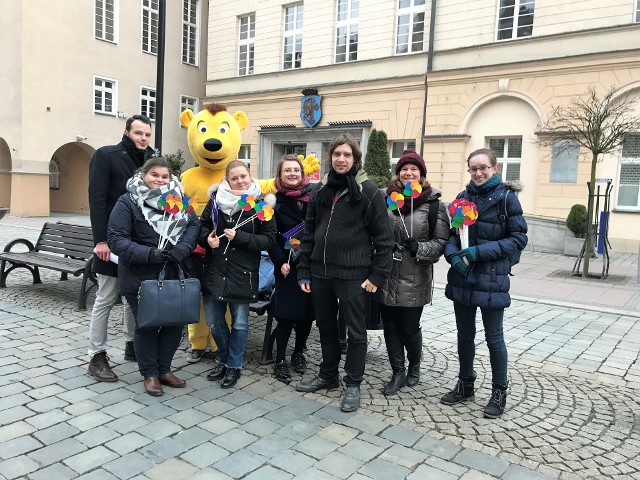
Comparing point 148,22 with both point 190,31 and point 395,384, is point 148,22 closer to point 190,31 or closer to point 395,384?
point 190,31

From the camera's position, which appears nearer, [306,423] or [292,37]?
[306,423]

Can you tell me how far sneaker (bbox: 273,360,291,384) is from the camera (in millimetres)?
4293

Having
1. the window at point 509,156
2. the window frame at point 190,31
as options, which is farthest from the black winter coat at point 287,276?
the window frame at point 190,31

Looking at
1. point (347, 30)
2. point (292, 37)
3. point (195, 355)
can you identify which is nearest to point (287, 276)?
point (195, 355)

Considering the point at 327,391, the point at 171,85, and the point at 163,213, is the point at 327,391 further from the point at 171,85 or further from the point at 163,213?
the point at 171,85

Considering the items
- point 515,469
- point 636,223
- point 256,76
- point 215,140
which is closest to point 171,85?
point 256,76

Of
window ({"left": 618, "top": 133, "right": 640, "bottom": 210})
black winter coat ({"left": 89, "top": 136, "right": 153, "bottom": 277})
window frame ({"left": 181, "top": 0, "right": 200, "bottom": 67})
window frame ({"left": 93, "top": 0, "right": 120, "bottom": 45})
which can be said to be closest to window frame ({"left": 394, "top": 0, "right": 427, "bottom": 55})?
window ({"left": 618, "top": 133, "right": 640, "bottom": 210})

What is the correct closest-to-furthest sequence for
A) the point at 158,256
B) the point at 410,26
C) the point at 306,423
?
the point at 306,423, the point at 158,256, the point at 410,26

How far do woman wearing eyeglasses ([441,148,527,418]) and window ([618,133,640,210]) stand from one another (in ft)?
39.8

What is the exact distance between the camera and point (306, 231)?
13.3ft

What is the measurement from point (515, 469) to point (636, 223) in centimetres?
1291

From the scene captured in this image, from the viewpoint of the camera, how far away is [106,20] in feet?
71.6

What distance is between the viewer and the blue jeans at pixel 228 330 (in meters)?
4.16

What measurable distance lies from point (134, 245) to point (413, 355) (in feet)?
7.51
